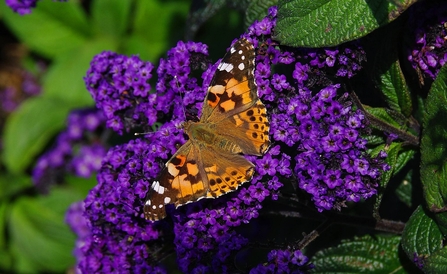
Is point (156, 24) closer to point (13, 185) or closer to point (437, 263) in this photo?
point (13, 185)

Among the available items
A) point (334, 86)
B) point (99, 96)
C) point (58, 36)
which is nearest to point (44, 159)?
point (58, 36)

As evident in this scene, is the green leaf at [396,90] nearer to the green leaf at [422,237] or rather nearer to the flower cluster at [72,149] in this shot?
the green leaf at [422,237]

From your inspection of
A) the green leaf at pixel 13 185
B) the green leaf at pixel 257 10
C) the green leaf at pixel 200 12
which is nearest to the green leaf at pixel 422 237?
the green leaf at pixel 257 10

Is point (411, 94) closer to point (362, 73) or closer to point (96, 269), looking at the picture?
point (362, 73)

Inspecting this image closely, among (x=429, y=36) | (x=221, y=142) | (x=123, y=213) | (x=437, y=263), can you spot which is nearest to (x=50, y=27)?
(x=123, y=213)

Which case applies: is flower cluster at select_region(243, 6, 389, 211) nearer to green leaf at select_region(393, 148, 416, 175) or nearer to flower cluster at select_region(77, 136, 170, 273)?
green leaf at select_region(393, 148, 416, 175)
